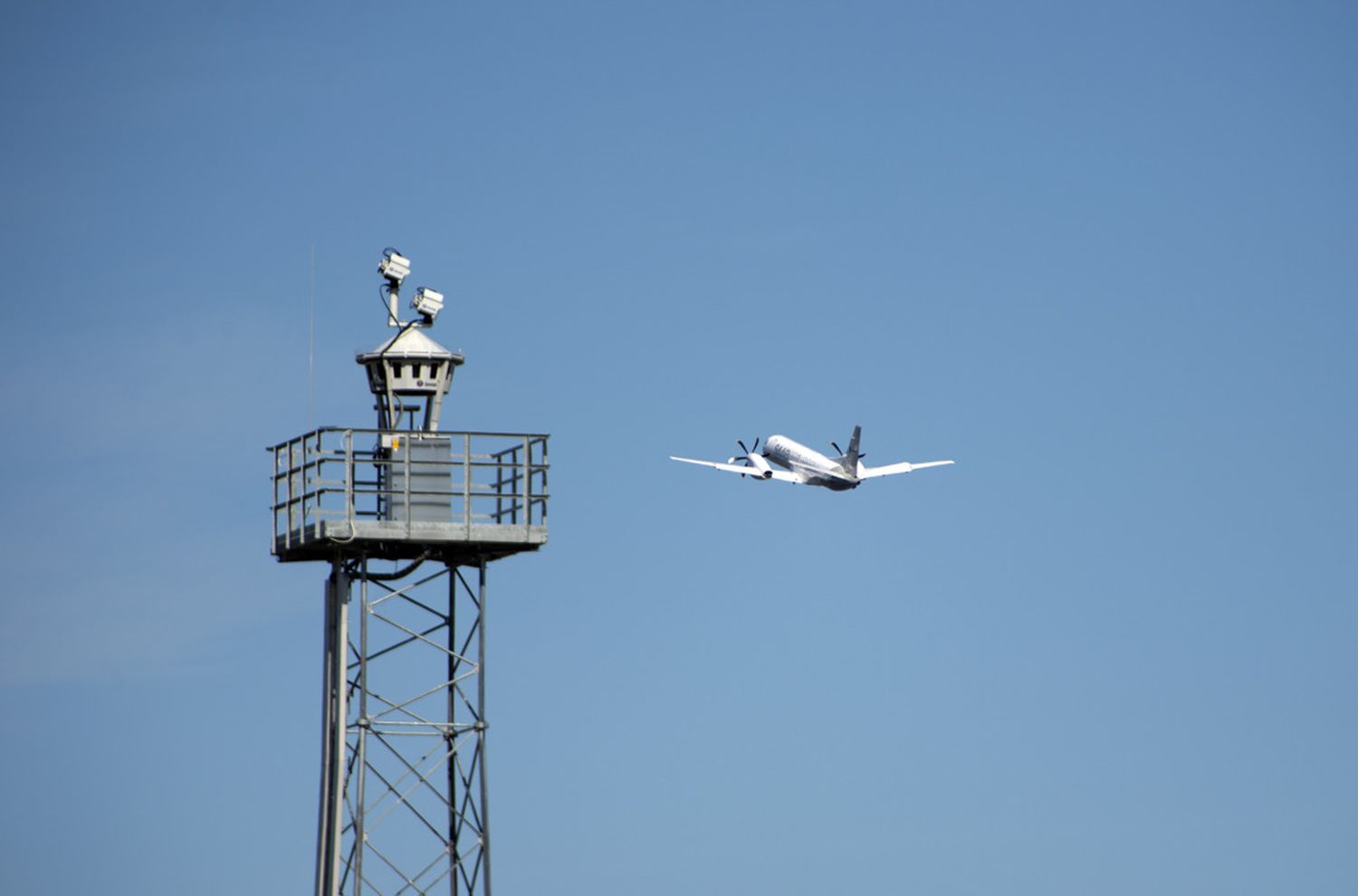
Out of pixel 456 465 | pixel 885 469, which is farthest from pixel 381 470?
pixel 885 469

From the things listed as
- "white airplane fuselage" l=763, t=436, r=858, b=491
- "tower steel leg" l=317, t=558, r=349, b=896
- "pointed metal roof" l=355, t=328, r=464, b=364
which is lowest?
"tower steel leg" l=317, t=558, r=349, b=896

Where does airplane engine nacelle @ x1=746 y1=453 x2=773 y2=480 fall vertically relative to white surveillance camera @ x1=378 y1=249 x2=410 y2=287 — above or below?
above

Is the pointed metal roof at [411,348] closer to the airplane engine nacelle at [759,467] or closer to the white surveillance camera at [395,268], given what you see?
the white surveillance camera at [395,268]

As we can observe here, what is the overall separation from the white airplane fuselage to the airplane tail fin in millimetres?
224

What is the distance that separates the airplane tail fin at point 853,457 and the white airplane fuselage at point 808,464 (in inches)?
8.8

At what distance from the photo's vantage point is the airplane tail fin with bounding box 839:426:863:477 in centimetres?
11225

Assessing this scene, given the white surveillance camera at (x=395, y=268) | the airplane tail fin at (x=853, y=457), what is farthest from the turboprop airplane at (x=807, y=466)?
the white surveillance camera at (x=395, y=268)

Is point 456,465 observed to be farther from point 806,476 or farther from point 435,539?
point 806,476

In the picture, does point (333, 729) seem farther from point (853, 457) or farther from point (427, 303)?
point (853, 457)

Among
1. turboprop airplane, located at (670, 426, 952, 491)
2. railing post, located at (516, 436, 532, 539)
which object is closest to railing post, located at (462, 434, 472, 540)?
railing post, located at (516, 436, 532, 539)

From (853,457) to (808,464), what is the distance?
8.07 m

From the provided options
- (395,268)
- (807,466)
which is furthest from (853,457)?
(395,268)

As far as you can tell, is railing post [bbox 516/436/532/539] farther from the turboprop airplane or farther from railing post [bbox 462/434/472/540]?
the turboprop airplane

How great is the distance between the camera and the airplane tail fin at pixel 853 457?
11225cm
